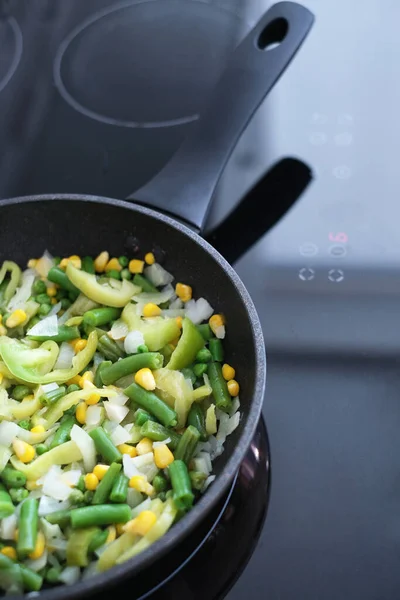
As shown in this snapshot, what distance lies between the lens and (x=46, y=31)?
7.33 feet

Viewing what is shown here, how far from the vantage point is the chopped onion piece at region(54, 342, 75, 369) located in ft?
4.88

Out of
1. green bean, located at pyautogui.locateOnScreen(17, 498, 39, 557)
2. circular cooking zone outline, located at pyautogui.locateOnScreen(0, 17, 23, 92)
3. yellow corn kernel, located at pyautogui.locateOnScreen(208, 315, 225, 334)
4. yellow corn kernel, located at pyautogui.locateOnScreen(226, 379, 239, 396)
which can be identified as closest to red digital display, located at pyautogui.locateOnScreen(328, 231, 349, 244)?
yellow corn kernel, located at pyautogui.locateOnScreen(208, 315, 225, 334)

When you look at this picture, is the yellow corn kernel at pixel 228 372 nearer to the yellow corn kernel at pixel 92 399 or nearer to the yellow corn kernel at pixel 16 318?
the yellow corn kernel at pixel 92 399

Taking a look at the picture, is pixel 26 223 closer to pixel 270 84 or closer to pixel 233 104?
pixel 233 104

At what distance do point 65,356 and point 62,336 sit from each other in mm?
43

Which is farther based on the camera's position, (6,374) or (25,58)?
(25,58)

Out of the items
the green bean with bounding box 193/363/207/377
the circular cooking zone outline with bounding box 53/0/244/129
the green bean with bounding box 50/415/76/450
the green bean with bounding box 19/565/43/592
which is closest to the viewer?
the green bean with bounding box 19/565/43/592

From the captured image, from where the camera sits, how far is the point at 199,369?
143 centimetres

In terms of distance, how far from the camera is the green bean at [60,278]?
1582 mm

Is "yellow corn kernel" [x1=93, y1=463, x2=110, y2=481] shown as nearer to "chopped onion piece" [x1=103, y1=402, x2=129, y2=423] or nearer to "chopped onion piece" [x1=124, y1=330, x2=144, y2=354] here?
"chopped onion piece" [x1=103, y1=402, x2=129, y2=423]

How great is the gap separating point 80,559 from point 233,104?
1106mm

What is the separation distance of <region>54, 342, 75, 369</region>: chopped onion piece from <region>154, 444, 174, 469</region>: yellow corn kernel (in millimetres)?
311

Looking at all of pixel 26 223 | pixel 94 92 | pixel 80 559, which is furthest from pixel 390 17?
pixel 80 559

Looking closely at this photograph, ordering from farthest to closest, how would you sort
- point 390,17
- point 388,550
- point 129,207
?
point 390,17
point 129,207
point 388,550
